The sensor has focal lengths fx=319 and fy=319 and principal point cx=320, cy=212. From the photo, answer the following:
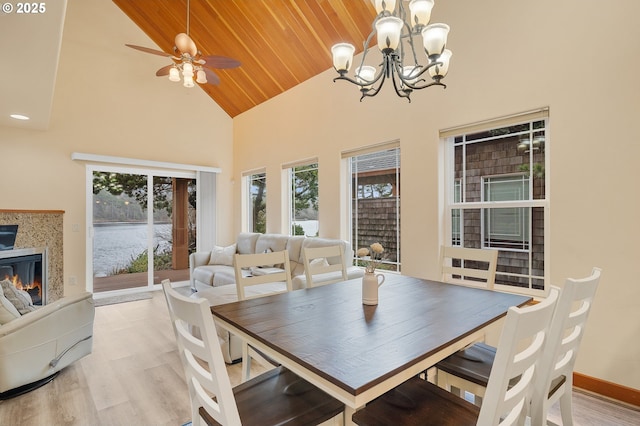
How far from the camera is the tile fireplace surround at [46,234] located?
4340mm

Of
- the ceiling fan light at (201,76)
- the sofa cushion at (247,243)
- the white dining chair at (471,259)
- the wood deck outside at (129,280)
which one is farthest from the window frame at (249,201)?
the white dining chair at (471,259)

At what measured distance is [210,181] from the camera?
6.23 meters

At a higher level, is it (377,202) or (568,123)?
(568,123)

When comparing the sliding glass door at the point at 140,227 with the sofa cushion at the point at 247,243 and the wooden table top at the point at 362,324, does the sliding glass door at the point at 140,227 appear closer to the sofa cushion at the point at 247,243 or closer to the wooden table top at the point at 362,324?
the sofa cushion at the point at 247,243

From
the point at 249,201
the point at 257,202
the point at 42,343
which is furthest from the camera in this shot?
the point at 249,201

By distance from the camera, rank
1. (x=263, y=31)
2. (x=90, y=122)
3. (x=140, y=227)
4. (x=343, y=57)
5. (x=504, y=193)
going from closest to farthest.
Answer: (x=343, y=57)
(x=504, y=193)
(x=263, y=31)
(x=90, y=122)
(x=140, y=227)

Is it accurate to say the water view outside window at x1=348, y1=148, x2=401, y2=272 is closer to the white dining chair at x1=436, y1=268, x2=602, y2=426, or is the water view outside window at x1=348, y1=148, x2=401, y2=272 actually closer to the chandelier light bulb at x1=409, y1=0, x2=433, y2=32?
the chandelier light bulb at x1=409, y1=0, x2=433, y2=32

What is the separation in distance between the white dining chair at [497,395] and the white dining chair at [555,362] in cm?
15

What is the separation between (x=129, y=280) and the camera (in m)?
5.38

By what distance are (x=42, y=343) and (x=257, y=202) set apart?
4.05m

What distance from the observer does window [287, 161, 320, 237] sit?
4.89m

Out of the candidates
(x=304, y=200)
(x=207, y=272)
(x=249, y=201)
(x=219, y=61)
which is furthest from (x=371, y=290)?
(x=249, y=201)

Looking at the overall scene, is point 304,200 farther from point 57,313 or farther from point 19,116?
point 19,116

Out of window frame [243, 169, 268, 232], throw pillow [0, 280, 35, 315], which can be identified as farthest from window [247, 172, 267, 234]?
throw pillow [0, 280, 35, 315]
